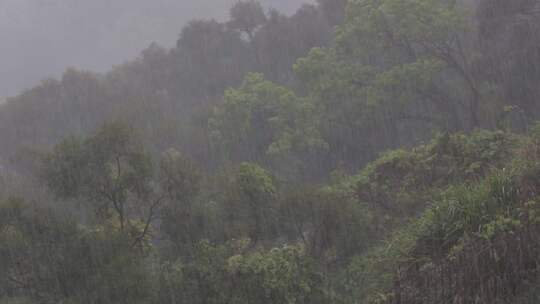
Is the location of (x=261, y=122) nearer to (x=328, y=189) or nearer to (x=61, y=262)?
(x=328, y=189)

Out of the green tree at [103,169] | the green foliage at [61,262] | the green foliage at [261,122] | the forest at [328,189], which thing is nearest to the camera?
the forest at [328,189]

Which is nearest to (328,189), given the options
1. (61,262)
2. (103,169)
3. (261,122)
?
(103,169)

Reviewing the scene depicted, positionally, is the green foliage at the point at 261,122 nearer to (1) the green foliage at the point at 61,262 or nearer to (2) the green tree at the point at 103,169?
(2) the green tree at the point at 103,169

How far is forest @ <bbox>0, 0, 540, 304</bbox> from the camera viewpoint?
27.4 ft

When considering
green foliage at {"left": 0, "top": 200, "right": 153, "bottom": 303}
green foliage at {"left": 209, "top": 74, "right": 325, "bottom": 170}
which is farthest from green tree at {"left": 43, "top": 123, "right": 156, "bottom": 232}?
green foliage at {"left": 209, "top": 74, "right": 325, "bottom": 170}

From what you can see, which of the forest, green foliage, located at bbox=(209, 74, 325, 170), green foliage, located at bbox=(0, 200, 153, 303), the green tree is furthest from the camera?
green foliage, located at bbox=(209, 74, 325, 170)

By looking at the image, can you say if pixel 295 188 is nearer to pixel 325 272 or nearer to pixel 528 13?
pixel 325 272

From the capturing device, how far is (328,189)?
44.6 ft

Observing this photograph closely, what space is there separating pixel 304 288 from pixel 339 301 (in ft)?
1.84

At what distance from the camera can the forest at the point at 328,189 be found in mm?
8359

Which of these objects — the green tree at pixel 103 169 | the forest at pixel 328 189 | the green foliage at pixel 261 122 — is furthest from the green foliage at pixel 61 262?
the green foliage at pixel 261 122

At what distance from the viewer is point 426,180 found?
1432 centimetres

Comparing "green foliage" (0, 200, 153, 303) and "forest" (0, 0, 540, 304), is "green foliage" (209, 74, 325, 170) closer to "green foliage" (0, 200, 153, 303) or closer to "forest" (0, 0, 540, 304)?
"forest" (0, 0, 540, 304)

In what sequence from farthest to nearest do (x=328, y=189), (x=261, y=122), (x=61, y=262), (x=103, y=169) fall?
(x=261, y=122), (x=328, y=189), (x=103, y=169), (x=61, y=262)
